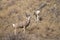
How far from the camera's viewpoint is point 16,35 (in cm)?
1012

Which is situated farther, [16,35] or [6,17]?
[6,17]

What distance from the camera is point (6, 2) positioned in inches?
559

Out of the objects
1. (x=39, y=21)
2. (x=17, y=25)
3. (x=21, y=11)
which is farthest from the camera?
(x=21, y=11)

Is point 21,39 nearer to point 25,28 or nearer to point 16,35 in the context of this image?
point 16,35

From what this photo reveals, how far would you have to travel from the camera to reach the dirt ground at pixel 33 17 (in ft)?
35.0

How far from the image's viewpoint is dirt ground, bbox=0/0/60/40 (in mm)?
10672

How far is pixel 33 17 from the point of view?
1245 centimetres

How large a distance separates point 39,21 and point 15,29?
59.8 inches

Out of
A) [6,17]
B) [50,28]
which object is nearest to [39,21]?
[50,28]

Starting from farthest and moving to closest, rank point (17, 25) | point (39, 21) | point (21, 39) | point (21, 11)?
point (21, 11), point (39, 21), point (17, 25), point (21, 39)

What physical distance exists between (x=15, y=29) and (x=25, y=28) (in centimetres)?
50

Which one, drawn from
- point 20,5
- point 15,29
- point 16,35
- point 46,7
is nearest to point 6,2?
point 20,5

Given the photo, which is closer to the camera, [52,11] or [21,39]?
[21,39]

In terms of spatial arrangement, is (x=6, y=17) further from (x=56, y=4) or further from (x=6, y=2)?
(x=56, y=4)
